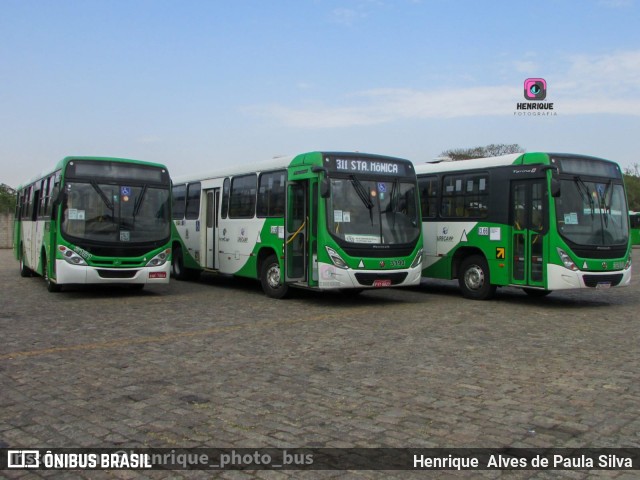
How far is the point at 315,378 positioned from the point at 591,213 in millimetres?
8526

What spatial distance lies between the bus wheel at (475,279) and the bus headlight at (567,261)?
1.79 m

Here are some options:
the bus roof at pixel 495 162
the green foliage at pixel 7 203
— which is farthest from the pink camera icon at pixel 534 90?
the green foliage at pixel 7 203

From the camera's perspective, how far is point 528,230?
13.4 metres

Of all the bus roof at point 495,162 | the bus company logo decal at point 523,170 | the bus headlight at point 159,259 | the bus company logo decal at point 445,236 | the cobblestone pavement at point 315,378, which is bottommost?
the cobblestone pavement at point 315,378

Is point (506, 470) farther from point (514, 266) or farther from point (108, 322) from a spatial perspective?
point (514, 266)

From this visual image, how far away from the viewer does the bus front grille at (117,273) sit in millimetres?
14008

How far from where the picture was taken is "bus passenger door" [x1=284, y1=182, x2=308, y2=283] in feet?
44.4

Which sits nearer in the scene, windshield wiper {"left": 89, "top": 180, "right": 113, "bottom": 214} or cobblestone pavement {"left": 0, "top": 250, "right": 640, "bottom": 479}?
cobblestone pavement {"left": 0, "top": 250, "right": 640, "bottom": 479}

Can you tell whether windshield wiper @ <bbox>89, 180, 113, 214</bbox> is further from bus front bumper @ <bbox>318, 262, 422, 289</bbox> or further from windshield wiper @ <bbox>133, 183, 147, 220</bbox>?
bus front bumper @ <bbox>318, 262, 422, 289</bbox>

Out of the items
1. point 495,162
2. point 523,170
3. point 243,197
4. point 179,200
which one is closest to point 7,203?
point 179,200

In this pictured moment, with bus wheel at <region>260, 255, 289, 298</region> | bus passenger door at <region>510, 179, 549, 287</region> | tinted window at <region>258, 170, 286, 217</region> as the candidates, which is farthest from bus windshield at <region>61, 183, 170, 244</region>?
bus passenger door at <region>510, 179, 549, 287</region>

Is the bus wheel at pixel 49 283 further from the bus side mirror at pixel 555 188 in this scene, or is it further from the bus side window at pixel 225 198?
the bus side mirror at pixel 555 188

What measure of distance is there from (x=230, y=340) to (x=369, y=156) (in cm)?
580

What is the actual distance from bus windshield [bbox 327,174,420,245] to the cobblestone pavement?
1.49 m
